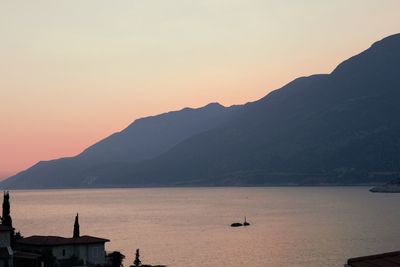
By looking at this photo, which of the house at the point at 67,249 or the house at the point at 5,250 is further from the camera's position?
the house at the point at 67,249

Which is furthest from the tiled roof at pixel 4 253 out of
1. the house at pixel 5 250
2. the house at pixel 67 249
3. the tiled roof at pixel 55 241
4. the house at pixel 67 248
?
the tiled roof at pixel 55 241

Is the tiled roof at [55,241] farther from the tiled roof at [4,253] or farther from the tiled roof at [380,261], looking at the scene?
the tiled roof at [380,261]

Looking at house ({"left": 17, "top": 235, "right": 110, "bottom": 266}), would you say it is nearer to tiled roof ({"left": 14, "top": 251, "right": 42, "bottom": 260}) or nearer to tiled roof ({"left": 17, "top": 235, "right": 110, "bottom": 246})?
tiled roof ({"left": 17, "top": 235, "right": 110, "bottom": 246})

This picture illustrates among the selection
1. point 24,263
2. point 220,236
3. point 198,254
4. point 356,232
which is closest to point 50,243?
point 24,263

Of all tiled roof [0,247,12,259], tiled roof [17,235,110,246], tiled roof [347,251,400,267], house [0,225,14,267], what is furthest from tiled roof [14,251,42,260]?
tiled roof [347,251,400,267]

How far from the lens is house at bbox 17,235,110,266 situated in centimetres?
8625

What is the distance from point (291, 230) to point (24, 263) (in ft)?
403

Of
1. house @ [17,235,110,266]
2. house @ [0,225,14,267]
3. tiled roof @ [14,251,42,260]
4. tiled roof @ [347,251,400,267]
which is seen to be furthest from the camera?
house @ [17,235,110,266]

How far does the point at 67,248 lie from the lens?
8744cm

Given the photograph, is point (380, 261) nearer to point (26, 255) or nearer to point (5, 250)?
point (5, 250)

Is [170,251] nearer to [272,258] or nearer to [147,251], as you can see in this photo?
[147,251]

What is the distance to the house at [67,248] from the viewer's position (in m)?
86.2

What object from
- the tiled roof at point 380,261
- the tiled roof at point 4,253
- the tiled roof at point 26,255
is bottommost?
the tiled roof at point 26,255

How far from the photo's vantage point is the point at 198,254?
5404 inches
